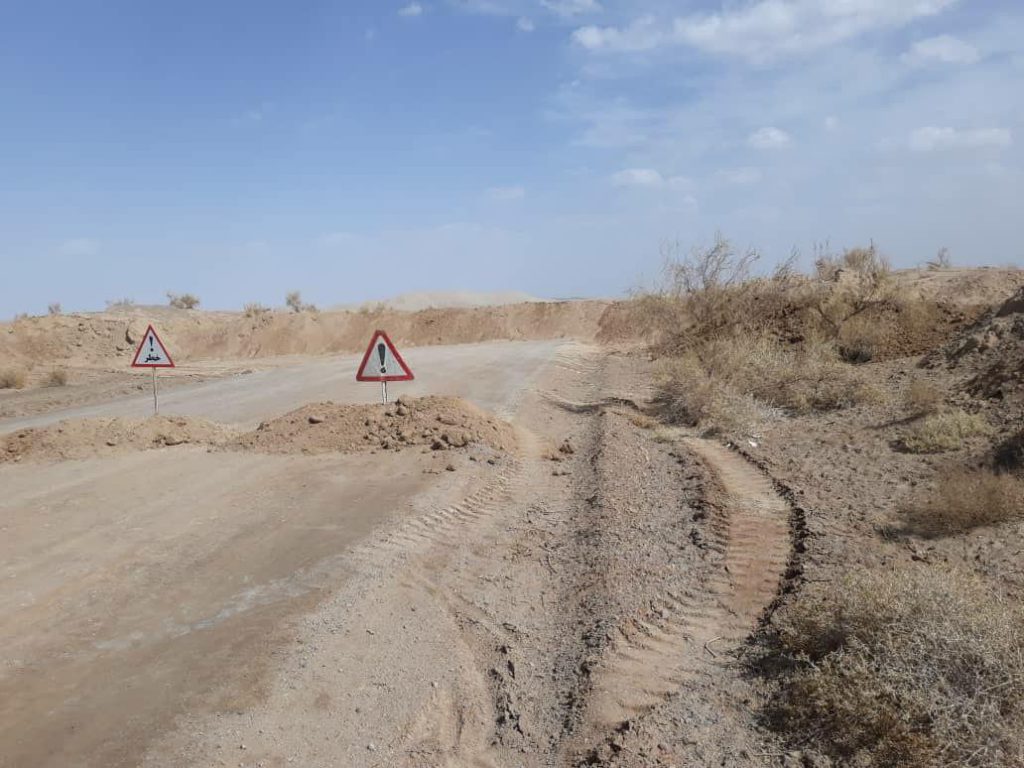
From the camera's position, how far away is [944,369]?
15836 millimetres

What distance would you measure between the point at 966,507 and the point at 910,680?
3.95 m

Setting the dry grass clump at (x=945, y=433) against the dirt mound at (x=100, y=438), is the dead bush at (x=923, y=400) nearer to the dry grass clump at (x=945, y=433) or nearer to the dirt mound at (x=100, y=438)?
the dry grass clump at (x=945, y=433)

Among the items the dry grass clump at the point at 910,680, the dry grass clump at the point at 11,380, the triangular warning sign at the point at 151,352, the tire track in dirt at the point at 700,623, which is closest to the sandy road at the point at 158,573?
the tire track in dirt at the point at 700,623

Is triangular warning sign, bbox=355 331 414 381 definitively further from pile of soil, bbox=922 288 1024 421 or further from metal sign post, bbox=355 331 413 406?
pile of soil, bbox=922 288 1024 421

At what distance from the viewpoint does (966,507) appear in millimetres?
7309

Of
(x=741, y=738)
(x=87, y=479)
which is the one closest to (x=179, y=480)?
(x=87, y=479)

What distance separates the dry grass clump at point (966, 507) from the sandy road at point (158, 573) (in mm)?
4803

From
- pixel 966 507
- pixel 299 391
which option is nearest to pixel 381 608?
pixel 966 507

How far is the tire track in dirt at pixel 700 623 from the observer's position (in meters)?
4.72

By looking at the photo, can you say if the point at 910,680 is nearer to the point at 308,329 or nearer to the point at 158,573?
the point at 158,573

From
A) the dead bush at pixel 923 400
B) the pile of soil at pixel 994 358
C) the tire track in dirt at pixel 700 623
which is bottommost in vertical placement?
the tire track in dirt at pixel 700 623

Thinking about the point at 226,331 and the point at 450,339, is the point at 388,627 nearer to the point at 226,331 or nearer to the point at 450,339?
the point at 450,339

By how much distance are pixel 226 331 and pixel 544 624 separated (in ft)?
135

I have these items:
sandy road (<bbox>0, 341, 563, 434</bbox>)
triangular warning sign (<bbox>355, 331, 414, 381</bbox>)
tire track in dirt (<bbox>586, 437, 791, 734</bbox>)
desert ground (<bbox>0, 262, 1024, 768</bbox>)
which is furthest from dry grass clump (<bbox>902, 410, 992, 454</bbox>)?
sandy road (<bbox>0, 341, 563, 434</bbox>)
